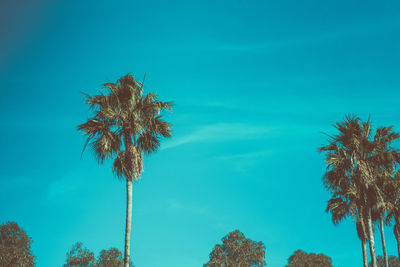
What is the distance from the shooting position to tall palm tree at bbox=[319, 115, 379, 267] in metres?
27.5

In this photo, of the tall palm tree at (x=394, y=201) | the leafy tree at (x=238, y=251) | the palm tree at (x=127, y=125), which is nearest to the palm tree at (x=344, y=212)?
the tall palm tree at (x=394, y=201)

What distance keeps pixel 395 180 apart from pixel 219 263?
6464 cm

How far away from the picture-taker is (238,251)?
98875mm

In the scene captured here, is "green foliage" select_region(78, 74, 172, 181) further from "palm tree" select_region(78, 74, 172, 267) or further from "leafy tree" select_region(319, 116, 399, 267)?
"leafy tree" select_region(319, 116, 399, 267)

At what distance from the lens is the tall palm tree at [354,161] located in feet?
90.1

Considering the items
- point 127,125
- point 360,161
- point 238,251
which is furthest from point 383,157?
point 238,251

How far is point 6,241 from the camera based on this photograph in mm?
99812

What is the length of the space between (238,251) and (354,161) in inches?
2927

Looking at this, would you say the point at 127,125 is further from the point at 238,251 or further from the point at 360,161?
the point at 238,251

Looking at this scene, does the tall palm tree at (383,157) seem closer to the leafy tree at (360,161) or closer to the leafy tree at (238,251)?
the leafy tree at (360,161)

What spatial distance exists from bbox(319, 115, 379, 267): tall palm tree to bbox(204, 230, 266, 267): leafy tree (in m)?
68.4

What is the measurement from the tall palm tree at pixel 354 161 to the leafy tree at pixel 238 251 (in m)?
68.4

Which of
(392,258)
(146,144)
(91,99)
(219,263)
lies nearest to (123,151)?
(146,144)

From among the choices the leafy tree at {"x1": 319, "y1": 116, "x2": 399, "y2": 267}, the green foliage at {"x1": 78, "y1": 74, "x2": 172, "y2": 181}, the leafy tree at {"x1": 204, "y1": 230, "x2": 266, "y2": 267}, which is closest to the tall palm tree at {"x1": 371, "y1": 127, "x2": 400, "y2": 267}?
the leafy tree at {"x1": 319, "y1": 116, "x2": 399, "y2": 267}
